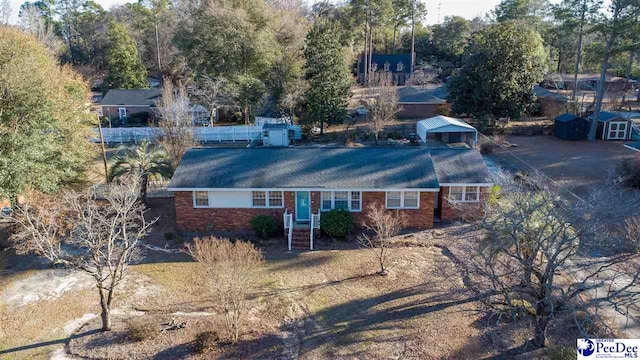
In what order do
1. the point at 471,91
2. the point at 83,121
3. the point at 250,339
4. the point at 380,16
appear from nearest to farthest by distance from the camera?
the point at 250,339 < the point at 83,121 < the point at 471,91 < the point at 380,16

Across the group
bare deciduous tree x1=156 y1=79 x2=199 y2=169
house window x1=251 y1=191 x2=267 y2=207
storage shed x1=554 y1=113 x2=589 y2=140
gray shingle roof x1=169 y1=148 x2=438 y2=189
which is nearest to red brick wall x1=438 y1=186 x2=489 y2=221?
gray shingle roof x1=169 y1=148 x2=438 y2=189

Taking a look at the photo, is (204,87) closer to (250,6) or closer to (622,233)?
(250,6)

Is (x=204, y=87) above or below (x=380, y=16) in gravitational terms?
below

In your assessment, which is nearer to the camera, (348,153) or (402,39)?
(348,153)

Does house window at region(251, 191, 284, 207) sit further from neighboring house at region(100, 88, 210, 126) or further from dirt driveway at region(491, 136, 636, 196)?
neighboring house at region(100, 88, 210, 126)

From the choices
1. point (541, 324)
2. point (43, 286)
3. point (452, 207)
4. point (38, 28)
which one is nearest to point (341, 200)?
point (452, 207)

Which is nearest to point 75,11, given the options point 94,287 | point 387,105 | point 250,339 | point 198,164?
point 387,105

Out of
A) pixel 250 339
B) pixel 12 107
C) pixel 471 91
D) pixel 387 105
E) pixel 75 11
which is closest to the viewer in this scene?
pixel 250 339
